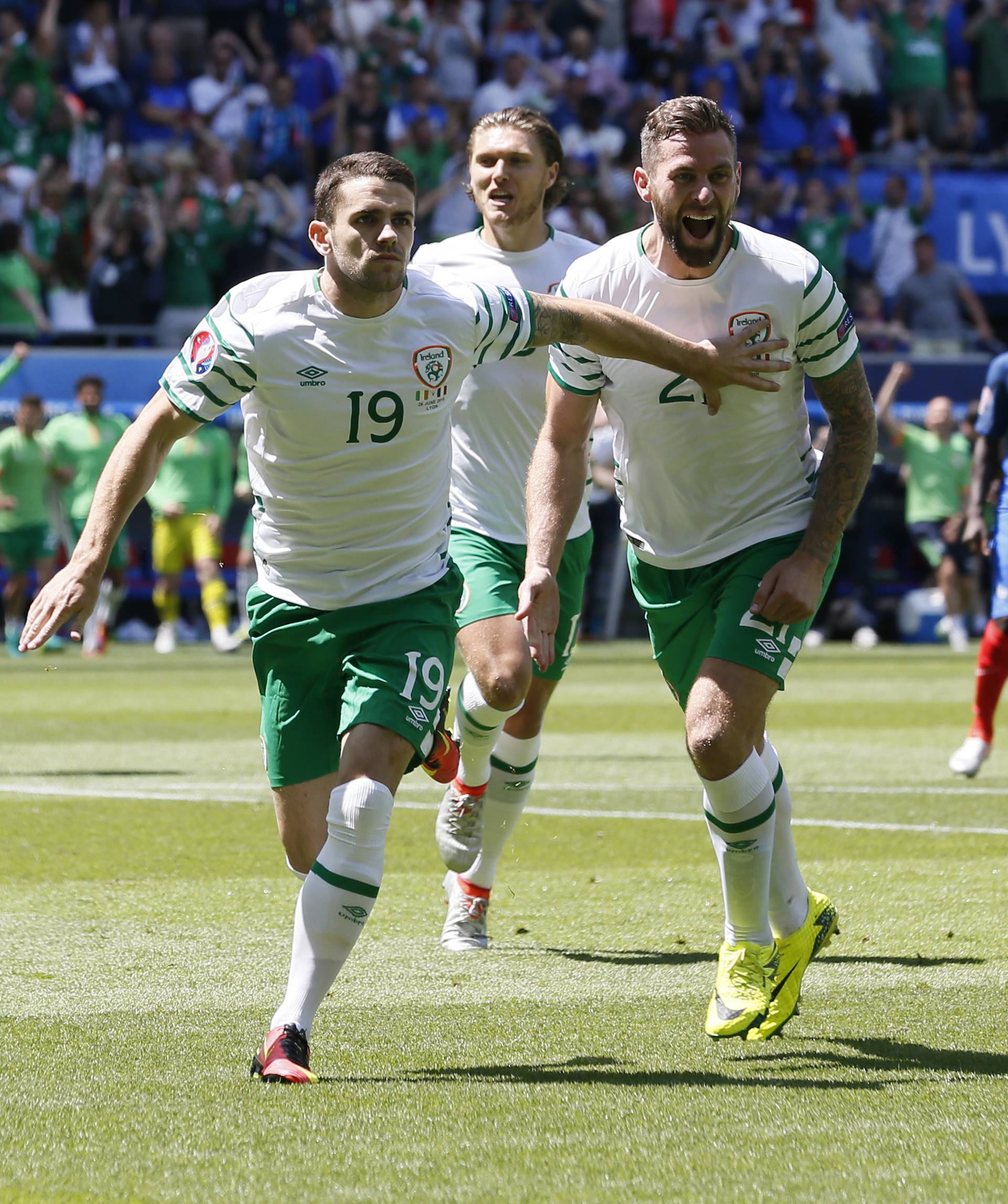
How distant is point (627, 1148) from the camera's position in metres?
3.70

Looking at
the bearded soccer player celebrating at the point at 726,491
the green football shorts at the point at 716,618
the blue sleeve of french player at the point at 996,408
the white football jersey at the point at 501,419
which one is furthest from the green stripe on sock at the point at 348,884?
the blue sleeve of french player at the point at 996,408

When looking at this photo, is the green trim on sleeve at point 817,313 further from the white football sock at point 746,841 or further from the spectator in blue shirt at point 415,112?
the spectator in blue shirt at point 415,112

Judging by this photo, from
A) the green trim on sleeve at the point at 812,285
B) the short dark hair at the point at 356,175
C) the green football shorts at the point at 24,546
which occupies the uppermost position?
the short dark hair at the point at 356,175

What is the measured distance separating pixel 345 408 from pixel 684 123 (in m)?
1.14

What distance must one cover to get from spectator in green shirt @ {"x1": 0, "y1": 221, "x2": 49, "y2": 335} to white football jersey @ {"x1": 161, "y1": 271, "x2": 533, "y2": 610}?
16764mm

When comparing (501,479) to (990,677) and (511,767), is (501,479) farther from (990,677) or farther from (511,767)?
(990,677)

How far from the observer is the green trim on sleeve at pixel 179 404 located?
4.52m

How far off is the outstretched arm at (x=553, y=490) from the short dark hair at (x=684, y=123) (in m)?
0.67

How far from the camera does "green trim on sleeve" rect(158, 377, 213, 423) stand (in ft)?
14.8

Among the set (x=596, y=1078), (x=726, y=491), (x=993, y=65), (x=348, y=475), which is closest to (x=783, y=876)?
(x=726, y=491)

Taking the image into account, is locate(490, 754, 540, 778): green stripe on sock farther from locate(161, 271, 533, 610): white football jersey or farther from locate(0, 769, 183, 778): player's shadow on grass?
locate(0, 769, 183, 778): player's shadow on grass

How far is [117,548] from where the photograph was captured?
18.8m

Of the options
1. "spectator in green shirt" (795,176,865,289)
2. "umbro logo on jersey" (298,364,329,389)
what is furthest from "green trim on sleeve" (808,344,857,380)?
"spectator in green shirt" (795,176,865,289)

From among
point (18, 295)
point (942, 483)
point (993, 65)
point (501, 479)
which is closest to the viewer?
point (501, 479)
